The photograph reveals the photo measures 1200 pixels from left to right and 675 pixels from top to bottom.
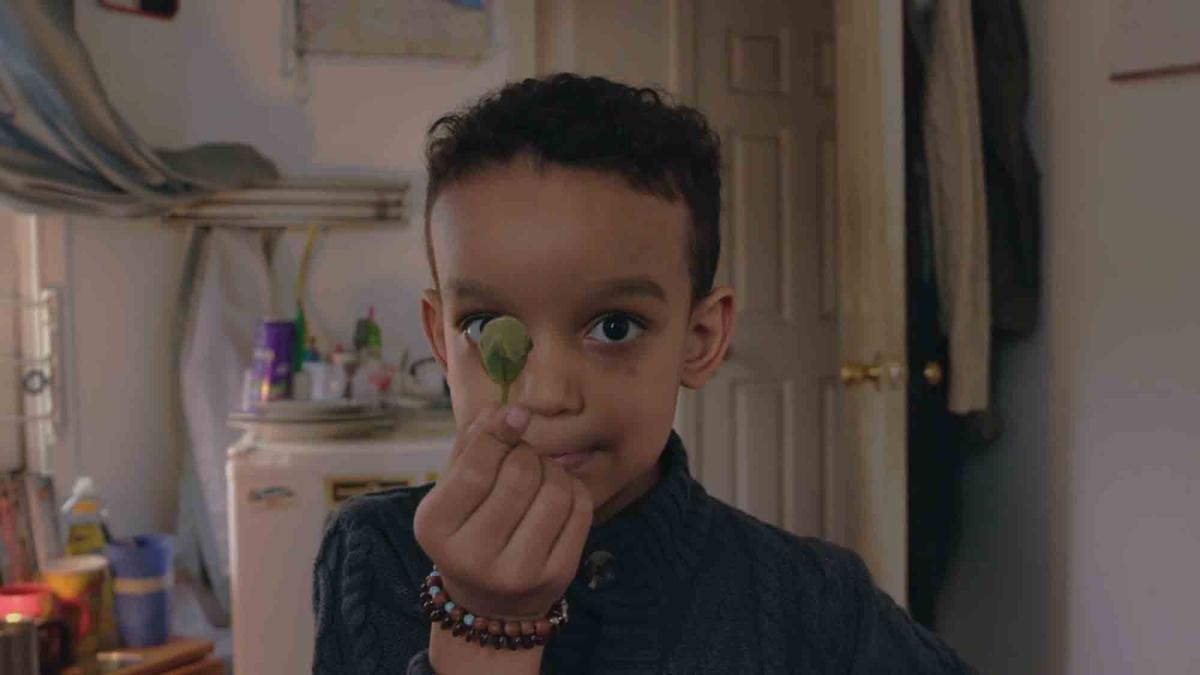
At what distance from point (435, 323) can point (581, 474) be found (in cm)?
15

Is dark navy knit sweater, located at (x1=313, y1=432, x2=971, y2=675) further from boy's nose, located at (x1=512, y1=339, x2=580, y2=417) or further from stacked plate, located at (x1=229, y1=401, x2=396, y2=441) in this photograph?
stacked plate, located at (x1=229, y1=401, x2=396, y2=441)

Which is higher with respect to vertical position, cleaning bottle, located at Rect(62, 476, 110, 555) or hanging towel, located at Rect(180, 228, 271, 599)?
hanging towel, located at Rect(180, 228, 271, 599)

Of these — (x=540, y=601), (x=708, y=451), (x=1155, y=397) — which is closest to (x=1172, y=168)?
(x=1155, y=397)

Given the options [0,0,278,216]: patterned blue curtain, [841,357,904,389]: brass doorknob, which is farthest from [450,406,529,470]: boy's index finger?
[0,0,278,216]: patterned blue curtain

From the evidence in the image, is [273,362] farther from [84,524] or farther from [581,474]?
[581,474]

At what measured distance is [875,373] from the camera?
211 cm

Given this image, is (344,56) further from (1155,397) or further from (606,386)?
(606,386)

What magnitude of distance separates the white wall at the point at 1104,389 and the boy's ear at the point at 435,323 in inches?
60.9

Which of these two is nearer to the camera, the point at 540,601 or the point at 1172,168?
the point at 540,601

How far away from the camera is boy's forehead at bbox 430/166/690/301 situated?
2.13 feet

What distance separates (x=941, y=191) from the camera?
7.31 feet

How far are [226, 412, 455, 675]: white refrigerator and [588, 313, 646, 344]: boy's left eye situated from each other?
68.3 inches

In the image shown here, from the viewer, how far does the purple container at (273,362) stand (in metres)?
2.63

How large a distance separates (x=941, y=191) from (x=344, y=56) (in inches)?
66.7
